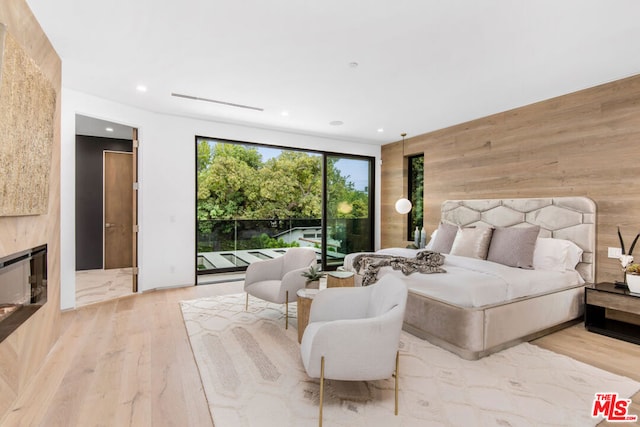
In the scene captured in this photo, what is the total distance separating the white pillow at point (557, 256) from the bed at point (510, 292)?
0.04 ft

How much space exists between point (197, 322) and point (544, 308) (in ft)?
12.1

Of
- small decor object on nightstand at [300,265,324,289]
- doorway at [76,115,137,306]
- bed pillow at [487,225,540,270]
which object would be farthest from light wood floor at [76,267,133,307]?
bed pillow at [487,225,540,270]

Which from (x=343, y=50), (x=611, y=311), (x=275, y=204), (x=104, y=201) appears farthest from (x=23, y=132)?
(x=275, y=204)

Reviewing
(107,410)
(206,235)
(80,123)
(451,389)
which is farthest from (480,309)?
(80,123)

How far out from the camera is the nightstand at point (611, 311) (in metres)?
3.03

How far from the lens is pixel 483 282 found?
2.89 meters

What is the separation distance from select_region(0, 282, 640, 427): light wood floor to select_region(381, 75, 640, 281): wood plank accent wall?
1.35 metres

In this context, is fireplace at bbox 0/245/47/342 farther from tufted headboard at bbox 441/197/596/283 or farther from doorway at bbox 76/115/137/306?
tufted headboard at bbox 441/197/596/283

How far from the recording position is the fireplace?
78.0 inches

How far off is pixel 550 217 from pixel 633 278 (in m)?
1.10

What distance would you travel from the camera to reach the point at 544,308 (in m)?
3.14

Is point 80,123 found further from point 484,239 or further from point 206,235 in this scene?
point 484,239

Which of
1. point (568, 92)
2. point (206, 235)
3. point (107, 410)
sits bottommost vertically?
point (107, 410)
